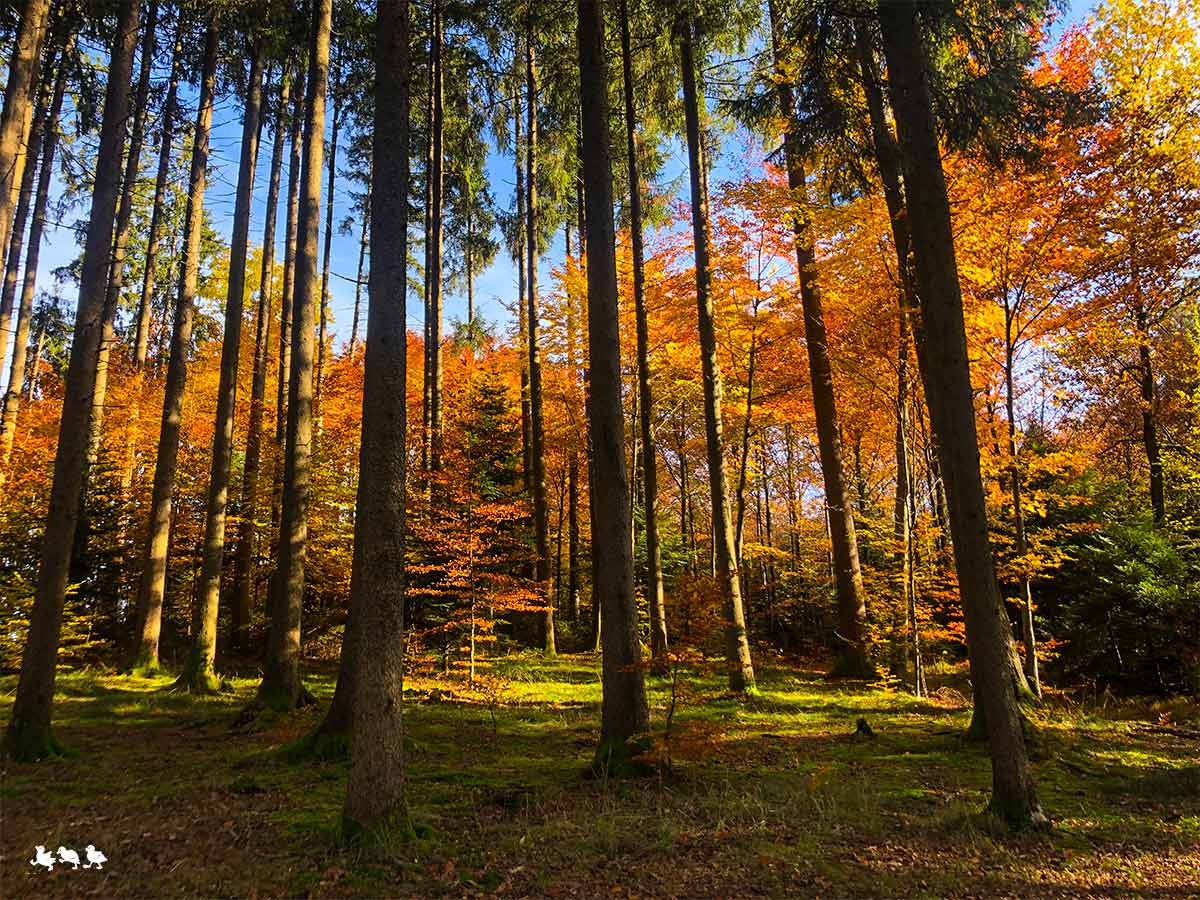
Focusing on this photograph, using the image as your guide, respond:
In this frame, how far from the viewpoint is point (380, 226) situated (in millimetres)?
5297

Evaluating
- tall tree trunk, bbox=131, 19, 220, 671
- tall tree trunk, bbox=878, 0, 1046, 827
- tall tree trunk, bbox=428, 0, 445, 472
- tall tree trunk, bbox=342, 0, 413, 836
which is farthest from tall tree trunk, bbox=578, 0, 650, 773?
tall tree trunk, bbox=428, 0, 445, 472

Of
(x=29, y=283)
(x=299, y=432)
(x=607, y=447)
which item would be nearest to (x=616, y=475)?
(x=607, y=447)

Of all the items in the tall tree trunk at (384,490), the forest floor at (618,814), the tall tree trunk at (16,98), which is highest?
the tall tree trunk at (16,98)

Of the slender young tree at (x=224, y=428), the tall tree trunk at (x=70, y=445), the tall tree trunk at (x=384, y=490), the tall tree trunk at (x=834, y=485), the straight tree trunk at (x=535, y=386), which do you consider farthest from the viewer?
the straight tree trunk at (x=535, y=386)

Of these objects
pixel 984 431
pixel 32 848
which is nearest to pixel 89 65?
pixel 32 848

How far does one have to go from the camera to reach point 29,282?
16.4m

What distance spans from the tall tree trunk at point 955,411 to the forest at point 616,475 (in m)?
0.03

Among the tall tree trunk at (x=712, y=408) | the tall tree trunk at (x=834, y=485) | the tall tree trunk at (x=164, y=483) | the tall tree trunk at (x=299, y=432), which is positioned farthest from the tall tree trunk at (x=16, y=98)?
the tall tree trunk at (x=834, y=485)

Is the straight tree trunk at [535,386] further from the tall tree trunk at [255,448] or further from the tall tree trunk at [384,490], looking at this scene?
the tall tree trunk at [384,490]

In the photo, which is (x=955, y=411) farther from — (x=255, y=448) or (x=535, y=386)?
(x=255, y=448)

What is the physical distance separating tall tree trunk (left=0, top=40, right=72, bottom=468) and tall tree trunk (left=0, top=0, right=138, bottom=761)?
755 cm

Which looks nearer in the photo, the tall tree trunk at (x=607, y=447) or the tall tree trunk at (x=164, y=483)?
the tall tree trunk at (x=607, y=447)

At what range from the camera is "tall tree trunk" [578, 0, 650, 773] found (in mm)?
6254

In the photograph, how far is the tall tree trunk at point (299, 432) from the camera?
886cm
